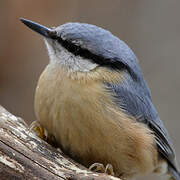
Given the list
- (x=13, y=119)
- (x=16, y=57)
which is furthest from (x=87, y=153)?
(x=16, y=57)

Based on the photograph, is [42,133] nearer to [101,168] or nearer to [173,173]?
[101,168]

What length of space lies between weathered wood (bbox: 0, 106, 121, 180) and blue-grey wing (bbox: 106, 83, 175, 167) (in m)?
0.60

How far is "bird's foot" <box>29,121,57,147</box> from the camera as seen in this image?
3.09 metres

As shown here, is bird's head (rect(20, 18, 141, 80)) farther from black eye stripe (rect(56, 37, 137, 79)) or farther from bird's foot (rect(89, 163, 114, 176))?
bird's foot (rect(89, 163, 114, 176))

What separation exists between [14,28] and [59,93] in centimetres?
228

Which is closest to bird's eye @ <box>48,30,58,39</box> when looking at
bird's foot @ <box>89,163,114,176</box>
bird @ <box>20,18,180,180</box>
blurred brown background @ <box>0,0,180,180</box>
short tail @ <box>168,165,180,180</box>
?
bird @ <box>20,18,180,180</box>

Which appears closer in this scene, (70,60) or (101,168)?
(101,168)

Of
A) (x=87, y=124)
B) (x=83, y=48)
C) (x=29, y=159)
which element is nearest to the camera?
(x=29, y=159)

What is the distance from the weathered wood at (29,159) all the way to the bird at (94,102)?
0.60ft

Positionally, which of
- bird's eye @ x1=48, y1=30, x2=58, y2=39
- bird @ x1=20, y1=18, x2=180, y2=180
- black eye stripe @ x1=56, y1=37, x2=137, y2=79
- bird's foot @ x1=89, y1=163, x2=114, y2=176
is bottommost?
bird's foot @ x1=89, y1=163, x2=114, y2=176

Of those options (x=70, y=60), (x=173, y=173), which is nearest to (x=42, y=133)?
(x=70, y=60)

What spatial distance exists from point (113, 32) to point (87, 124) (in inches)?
136

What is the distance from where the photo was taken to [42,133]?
3166 millimetres

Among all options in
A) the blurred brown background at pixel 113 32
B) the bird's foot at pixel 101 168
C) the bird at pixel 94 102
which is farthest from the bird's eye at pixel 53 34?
the blurred brown background at pixel 113 32
